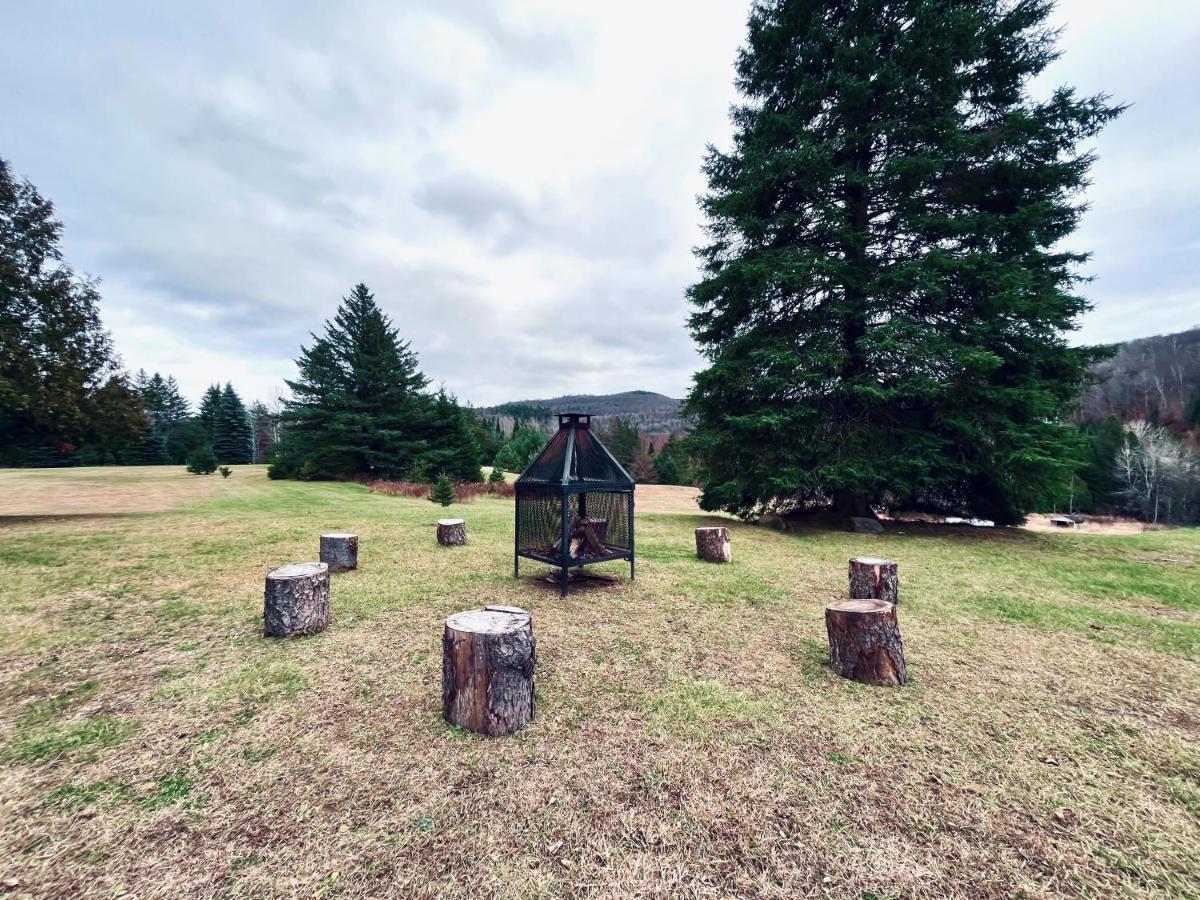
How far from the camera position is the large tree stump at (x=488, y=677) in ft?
10.2

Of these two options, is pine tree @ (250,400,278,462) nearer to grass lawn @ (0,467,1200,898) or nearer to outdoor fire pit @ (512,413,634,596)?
grass lawn @ (0,467,1200,898)

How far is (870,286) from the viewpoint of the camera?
35.7ft

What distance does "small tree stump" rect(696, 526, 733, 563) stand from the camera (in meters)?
8.23

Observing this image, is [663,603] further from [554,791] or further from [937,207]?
[937,207]

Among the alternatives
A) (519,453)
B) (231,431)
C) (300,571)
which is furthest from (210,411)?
(300,571)

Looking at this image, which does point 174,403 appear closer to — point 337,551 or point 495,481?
point 495,481

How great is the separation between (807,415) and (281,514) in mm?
14364

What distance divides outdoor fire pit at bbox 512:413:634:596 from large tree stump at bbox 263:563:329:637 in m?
2.58

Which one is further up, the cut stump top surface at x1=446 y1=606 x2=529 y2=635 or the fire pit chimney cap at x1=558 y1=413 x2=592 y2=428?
the fire pit chimney cap at x1=558 y1=413 x2=592 y2=428

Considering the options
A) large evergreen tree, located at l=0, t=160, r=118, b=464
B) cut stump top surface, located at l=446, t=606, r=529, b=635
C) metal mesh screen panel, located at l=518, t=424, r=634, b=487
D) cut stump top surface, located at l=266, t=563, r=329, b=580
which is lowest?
cut stump top surface, located at l=266, t=563, r=329, b=580

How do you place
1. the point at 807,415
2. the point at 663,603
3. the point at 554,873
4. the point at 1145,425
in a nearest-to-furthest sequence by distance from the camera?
the point at 554,873
the point at 663,603
the point at 807,415
the point at 1145,425

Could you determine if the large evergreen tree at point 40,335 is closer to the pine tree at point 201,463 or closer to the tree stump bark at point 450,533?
the tree stump bark at point 450,533

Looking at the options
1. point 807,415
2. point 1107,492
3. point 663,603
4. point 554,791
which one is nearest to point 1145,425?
point 1107,492

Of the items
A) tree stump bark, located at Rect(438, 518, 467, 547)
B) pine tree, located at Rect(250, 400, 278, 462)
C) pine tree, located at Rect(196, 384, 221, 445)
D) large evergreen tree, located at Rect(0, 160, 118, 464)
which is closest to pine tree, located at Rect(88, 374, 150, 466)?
large evergreen tree, located at Rect(0, 160, 118, 464)
